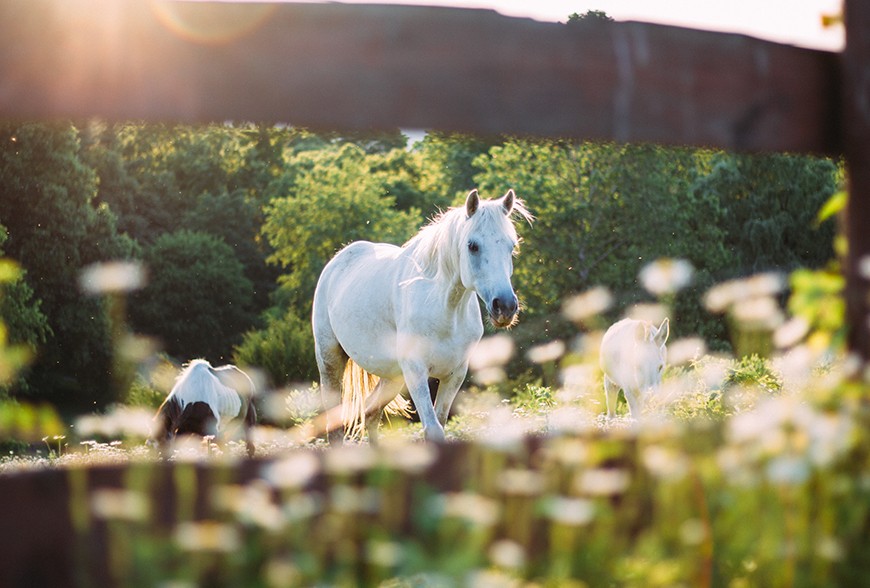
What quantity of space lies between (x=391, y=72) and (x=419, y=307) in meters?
5.18

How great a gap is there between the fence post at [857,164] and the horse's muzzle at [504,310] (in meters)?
3.61

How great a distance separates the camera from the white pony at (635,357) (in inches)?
444

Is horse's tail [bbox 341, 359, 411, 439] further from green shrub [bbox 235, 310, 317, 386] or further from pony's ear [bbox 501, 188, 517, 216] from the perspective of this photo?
green shrub [bbox 235, 310, 317, 386]

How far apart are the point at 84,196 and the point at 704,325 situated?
60.3ft

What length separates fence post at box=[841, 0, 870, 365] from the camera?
199 centimetres

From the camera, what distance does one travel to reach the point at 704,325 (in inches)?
1005

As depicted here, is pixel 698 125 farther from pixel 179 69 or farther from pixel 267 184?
pixel 267 184

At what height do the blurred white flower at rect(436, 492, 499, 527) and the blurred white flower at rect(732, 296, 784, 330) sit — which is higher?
the blurred white flower at rect(732, 296, 784, 330)

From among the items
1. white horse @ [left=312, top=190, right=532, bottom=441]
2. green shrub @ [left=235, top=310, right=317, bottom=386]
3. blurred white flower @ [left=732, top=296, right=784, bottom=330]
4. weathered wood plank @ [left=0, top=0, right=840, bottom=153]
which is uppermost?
weathered wood plank @ [left=0, top=0, right=840, bottom=153]

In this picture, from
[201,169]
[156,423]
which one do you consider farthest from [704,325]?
[201,169]

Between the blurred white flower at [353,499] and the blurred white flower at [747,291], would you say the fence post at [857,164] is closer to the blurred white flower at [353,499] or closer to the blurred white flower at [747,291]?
the blurred white flower at [747,291]

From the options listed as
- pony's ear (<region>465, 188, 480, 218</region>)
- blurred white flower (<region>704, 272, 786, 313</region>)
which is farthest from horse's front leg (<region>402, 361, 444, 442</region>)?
blurred white flower (<region>704, 272, 786, 313</region>)

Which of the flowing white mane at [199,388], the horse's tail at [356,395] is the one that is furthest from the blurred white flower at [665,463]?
the flowing white mane at [199,388]

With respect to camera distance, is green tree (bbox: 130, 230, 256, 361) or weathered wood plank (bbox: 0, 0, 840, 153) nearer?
weathered wood plank (bbox: 0, 0, 840, 153)
